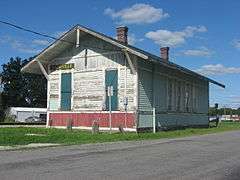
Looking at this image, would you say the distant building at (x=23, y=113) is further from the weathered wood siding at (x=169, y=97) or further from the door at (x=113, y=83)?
the door at (x=113, y=83)

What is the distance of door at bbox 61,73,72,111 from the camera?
33969 mm

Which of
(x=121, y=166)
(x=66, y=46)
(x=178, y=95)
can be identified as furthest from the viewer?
(x=178, y=95)

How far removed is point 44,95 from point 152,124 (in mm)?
64915

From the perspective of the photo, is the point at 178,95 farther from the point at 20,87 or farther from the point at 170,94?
the point at 20,87

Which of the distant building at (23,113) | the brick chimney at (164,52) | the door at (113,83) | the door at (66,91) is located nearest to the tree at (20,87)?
the distant building at (23,113)

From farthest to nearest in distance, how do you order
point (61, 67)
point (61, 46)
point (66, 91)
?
point (61, 67) < point (66, 91) < point (61, 46)

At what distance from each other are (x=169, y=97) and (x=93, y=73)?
23.4ft

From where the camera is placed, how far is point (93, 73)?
32.7 m

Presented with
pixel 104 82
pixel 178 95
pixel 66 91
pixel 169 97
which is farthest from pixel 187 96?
pixel 66 91

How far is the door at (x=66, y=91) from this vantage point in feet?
111

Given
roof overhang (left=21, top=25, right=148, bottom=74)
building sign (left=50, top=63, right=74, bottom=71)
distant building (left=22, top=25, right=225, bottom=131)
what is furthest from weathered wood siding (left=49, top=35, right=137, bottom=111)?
roof overhang (left=21, top=25, right=148, bottom=74)

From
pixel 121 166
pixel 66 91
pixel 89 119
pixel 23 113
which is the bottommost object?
pixel 121 166

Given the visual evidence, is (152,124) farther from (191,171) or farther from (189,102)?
(191,171)

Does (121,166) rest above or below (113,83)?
below
